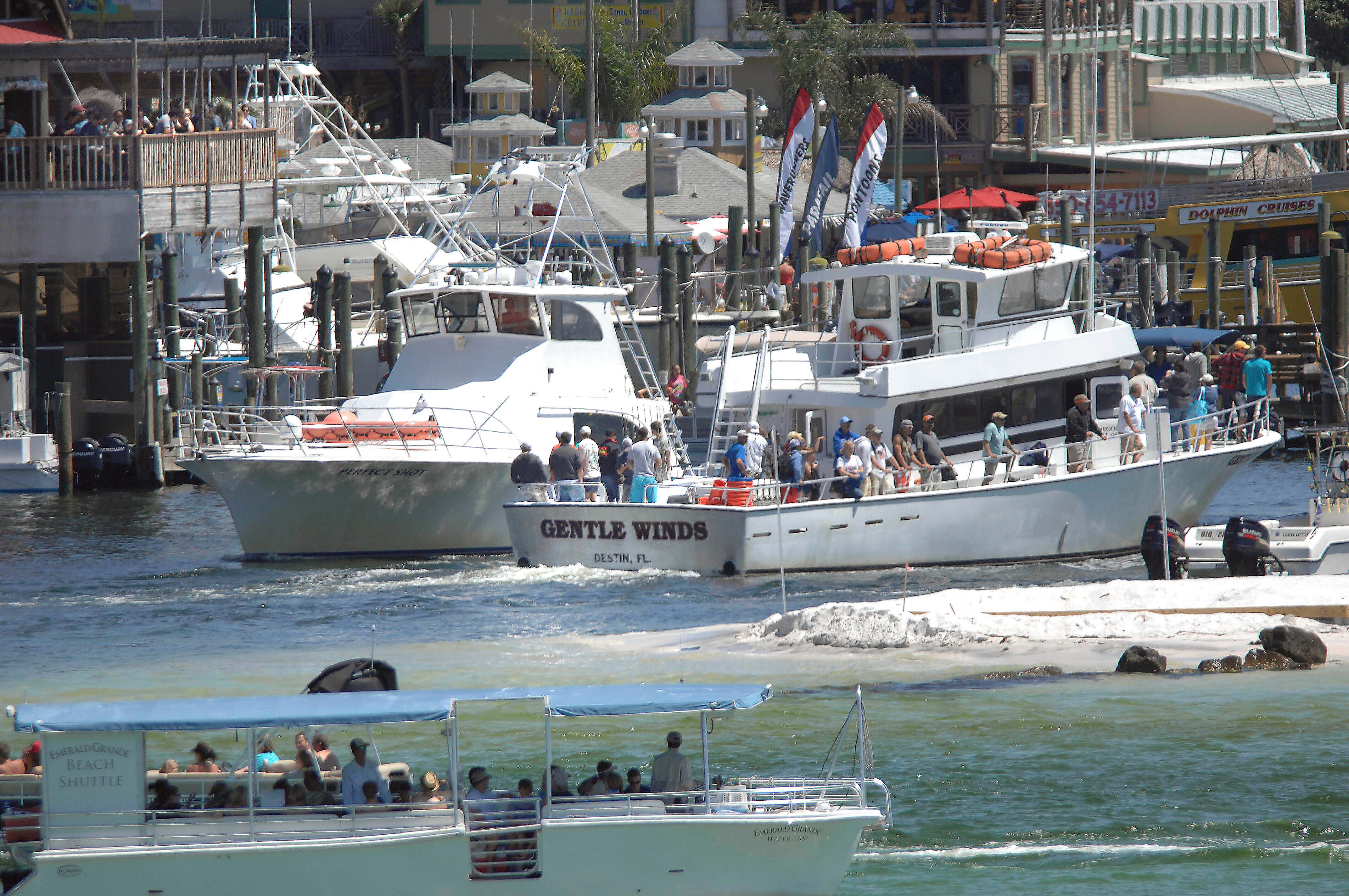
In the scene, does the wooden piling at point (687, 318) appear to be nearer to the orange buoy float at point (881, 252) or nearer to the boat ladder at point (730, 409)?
the orange buoy float at point (881, 252)

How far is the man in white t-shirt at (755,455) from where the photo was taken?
23000 mm

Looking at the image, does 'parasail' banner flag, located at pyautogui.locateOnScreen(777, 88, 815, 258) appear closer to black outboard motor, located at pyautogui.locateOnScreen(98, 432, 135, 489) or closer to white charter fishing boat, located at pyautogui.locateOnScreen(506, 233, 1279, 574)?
white charter fishing boat, located at pyautogui.locateOnScreen(506, 233, 1279, 574)

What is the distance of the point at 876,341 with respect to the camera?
24.9 metres

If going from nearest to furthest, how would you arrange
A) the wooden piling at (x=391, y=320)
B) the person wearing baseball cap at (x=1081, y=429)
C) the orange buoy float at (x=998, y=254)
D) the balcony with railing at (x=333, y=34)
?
the person wearing baseball cap at (x=1081, y=429) < the orange buoy float at (x=998, y=254) < the wooden piling at (x=391, y=320) < the balcony with railing at (x=333, y=34)

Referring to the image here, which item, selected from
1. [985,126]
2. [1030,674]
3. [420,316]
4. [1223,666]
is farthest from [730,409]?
[985,126]

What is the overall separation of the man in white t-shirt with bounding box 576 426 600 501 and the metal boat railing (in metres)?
1.08

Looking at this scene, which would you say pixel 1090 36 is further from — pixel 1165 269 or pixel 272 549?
pixel 272 549

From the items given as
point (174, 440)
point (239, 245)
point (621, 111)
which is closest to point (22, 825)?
point (174, 440)

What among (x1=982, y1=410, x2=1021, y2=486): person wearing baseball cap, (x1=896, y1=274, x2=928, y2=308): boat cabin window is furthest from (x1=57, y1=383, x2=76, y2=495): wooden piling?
(x1=982, y1=410, x2=1021, y2=486): person wearing baseball cap

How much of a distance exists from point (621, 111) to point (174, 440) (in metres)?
30.9

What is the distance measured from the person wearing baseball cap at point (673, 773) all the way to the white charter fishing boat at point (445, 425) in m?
13.0

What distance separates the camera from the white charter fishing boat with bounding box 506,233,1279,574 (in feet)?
75.3

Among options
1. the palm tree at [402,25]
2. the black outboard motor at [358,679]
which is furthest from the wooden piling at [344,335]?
the palm tree at [402,25]

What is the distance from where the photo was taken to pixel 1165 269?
44.2 meters
